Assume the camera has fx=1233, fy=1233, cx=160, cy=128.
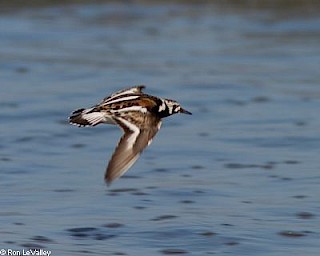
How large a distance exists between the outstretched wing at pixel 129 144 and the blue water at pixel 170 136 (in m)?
0.57

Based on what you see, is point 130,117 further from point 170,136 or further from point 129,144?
point 170,136

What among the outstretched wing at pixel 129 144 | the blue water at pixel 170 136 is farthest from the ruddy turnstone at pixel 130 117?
the blue water at pixel 170 136

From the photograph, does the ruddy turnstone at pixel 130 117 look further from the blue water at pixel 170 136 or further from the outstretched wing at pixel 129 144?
the blue water at pixel 170 136

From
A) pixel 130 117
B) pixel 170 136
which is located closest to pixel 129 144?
pixel 130 117

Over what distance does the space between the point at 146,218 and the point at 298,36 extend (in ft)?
29.3

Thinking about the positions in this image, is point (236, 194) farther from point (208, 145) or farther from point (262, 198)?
point (208, 145)

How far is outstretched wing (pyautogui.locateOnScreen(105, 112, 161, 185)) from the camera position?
715cm

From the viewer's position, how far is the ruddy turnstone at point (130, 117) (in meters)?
7.31

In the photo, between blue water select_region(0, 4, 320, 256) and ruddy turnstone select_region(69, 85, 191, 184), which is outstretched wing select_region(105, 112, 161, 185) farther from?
blue water select_region(0, 4, 320, 256)

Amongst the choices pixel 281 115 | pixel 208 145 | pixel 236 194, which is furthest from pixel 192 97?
pixel 236 194

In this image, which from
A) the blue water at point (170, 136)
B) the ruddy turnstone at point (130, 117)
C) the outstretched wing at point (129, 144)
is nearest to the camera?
the outstretched wing at point (129, 144)

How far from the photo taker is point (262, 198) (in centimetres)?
867

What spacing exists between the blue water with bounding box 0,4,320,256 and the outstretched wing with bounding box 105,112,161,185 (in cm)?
57

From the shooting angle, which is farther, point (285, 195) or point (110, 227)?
point (285, 195)
